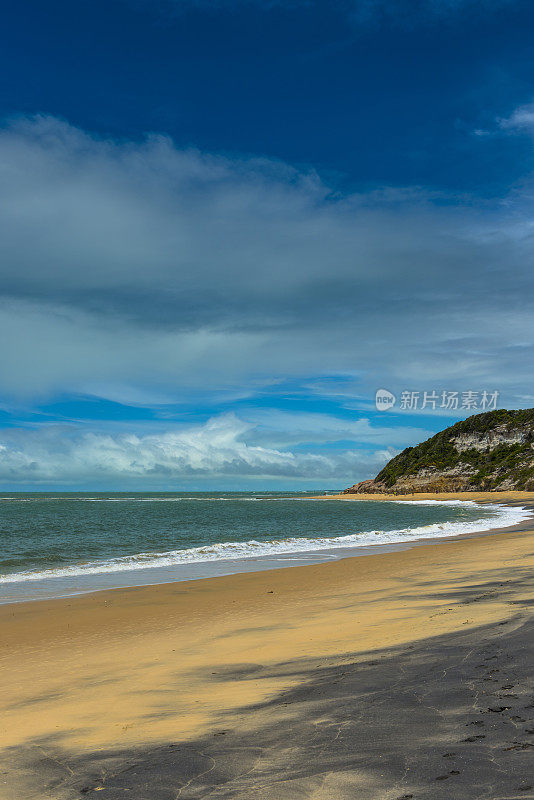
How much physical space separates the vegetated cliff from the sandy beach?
4823 inches

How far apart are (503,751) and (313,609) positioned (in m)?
9.21

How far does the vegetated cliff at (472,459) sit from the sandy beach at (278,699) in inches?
4823

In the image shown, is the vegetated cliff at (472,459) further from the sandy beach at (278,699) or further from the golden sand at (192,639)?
the sandy beach at (278,699)

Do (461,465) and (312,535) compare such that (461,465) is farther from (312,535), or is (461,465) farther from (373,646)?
(373,646)

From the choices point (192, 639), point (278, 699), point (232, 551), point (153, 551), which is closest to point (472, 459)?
point (232, 551)

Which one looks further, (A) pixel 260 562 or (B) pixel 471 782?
(A) pixel 260 562

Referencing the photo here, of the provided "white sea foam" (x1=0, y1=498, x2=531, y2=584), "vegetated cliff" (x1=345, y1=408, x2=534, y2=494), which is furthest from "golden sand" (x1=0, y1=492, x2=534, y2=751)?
"vegetated cliff" (x1=345, y1=408, x2=534, y2=494)

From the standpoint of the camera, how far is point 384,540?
1420 inches

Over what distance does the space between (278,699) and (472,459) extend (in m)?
157

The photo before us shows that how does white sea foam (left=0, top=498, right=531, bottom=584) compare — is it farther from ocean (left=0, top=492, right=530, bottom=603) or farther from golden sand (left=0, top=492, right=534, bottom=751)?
golden sand (left=0, top=492, right=534, bottom=751)

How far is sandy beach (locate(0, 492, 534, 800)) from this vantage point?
15.6ft

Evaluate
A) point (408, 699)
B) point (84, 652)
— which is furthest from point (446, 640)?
point (84, 652)

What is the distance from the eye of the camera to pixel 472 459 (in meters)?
152

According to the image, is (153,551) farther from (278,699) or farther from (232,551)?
(278,699)
